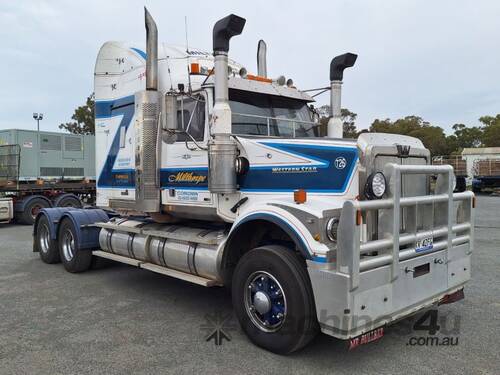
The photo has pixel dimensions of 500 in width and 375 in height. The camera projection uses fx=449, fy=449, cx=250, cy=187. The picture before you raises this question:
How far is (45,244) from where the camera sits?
28.6 ft

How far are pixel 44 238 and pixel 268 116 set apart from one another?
566cm

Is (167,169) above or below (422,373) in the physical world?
above

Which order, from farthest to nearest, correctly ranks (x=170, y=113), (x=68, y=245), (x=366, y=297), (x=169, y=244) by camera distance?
(x=68, y=245) < (x=169, y=244) < (x=170, y=113) < (x=366, y=297)

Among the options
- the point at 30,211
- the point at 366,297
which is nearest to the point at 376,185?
the point at 366,297

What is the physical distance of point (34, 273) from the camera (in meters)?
7.76

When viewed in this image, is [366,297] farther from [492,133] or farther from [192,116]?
[492,133]

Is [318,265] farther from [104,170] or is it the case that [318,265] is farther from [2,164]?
[2,164]

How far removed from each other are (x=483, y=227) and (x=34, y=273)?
11.7 meters

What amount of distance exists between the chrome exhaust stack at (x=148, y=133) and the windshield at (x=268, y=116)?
126cm

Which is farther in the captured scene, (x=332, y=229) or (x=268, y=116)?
(x=268, y=116)

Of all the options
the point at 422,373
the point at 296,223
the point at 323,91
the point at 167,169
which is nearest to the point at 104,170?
the point at 167,169

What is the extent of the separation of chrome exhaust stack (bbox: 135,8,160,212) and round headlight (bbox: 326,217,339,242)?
3.01 metres

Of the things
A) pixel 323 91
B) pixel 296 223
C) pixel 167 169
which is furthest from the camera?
pixel 323 91

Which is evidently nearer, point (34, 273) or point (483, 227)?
point (34, 273)
